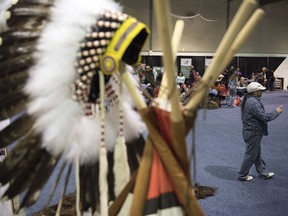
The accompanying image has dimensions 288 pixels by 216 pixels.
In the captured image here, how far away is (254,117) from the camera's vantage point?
2951mm

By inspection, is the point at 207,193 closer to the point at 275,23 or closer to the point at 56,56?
the point at 56,56

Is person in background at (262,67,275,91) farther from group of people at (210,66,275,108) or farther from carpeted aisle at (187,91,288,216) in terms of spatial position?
carpeted aisle at (187,91,288,216)

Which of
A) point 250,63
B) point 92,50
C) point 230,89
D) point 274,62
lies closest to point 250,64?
point 250,63

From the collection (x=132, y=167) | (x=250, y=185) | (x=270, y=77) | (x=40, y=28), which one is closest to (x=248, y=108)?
(x=250, y=185)

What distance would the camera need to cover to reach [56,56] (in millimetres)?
738

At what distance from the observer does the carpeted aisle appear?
251cm

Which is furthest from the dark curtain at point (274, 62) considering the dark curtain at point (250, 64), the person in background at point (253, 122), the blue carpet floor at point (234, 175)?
the person in background at point (253, 122)

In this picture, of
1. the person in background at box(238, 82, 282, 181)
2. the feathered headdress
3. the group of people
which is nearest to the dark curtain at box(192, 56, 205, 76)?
the group of people

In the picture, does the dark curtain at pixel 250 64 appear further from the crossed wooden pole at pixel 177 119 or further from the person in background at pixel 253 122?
the crossed wooden pole at pixel 177 119

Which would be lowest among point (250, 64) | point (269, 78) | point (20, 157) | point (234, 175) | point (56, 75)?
point (234, 175)

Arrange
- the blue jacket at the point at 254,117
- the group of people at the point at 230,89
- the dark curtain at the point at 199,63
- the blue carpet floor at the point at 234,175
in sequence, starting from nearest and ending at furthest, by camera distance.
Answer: the blue carpet floor at the point at 234,175, the blue jacket at the point at 254,117, the group of people at the point at 230,89, the dark curtain at the point at 199,63

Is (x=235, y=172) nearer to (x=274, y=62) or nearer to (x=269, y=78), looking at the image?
(x=269, y=78)

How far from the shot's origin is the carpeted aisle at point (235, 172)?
251cm

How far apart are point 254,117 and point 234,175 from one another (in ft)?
2.06
